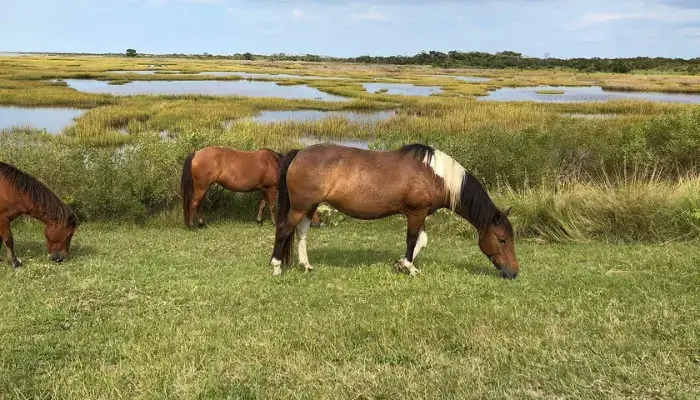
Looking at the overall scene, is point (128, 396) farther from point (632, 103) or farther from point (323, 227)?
point (632, 103)

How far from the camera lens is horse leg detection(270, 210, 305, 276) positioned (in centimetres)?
674

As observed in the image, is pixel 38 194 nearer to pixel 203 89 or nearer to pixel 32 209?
pixel 32 209

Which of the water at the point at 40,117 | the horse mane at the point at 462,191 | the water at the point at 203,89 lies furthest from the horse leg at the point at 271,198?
the water at the point at 203,89

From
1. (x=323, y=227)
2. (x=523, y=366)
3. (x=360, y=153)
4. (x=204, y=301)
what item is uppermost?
(x=360, y=153)

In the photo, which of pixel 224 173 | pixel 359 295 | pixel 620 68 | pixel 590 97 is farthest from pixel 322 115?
pixel 620 68

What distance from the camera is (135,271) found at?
6754mm

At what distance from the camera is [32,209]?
7.39m

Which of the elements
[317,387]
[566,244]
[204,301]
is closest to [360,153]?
[204,301]

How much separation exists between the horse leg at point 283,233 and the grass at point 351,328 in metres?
0.20

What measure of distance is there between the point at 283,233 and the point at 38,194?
145 inches

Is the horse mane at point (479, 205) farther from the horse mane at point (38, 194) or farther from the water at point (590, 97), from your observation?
the water at point (590, 97)

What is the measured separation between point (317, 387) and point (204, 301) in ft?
7.92

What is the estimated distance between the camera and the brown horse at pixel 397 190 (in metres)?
6.62

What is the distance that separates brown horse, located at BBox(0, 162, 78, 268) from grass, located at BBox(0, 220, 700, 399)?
1.10 ft
